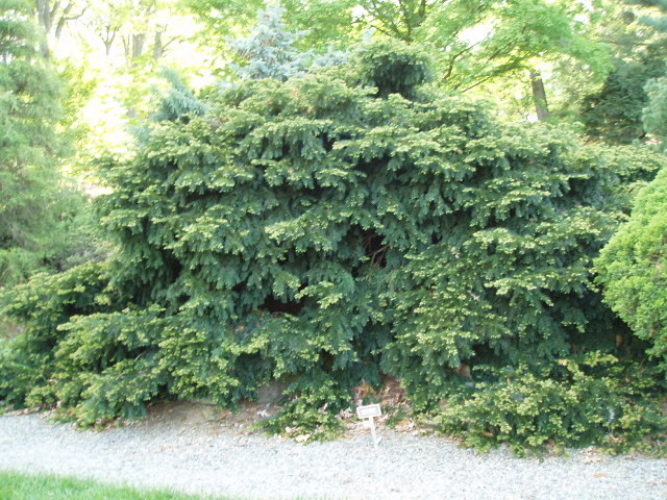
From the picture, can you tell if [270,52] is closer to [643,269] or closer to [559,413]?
[643,269]

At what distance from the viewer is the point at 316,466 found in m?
4.76

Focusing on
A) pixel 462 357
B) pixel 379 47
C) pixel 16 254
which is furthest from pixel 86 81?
pixel 462 357

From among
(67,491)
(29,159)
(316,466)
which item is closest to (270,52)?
(316,466)

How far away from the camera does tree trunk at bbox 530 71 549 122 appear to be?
13.3m

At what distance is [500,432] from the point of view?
4883 mm

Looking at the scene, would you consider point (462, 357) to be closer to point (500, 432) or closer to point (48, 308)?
point (500, 432)

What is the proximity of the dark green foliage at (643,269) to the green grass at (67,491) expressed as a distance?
320cm

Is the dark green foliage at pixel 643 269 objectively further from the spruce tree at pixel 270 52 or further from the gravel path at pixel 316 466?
the spruce tree at pixel 270 52

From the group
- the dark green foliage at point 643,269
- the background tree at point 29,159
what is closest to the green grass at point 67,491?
the dark green foliage at point 643,269

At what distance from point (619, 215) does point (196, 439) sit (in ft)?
14.7

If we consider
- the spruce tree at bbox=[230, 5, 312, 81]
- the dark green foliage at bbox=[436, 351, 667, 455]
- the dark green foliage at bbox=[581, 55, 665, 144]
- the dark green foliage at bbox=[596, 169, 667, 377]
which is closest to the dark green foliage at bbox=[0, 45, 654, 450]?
the dark green foliage at bbox=[436, 351, 667, 455]

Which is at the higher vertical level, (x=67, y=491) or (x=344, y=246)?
(x=344, y=246)

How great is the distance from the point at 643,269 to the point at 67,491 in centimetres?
429

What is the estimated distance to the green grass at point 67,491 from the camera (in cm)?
377
